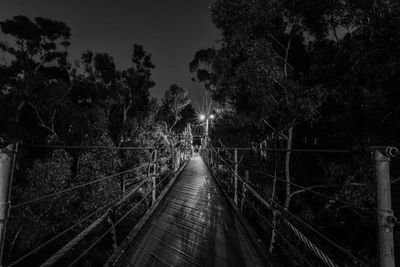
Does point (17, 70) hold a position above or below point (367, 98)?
above

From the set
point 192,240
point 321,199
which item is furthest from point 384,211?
point 321,199

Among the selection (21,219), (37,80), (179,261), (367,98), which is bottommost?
(21,219)

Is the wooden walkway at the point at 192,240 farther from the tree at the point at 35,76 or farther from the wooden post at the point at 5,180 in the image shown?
the tree at the point at 35,76

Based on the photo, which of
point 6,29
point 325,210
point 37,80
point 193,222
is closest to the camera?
point 193,222

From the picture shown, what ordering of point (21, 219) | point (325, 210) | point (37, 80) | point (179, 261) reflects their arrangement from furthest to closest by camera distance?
point (37, 80) → point (21, 219) → point (325, 210) → point (179, 261)

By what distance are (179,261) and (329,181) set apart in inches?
297

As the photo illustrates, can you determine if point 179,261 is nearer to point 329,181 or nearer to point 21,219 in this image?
point 329,181

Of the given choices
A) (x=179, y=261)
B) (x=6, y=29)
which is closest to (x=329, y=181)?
(x=179, y=261)

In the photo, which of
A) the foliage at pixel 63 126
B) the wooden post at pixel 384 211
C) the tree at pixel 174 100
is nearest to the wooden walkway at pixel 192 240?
the wooden post at pixel 384 211

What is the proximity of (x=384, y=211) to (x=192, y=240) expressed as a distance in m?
2.34

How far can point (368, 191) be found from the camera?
7227 mm

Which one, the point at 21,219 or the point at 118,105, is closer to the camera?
the point at 21,219

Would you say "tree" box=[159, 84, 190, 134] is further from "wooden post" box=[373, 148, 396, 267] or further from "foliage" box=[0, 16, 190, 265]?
"wooden post" box=[373, 148, 396, 267]

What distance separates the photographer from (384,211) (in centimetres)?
132
